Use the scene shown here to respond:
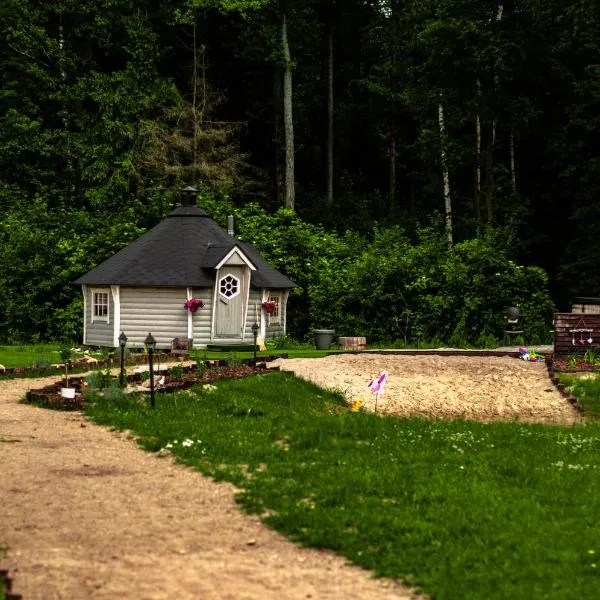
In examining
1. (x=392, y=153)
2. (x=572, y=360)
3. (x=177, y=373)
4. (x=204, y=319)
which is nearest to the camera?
(x=177, y=373)

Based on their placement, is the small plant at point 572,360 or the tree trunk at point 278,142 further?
the tree trunk at point 278,142

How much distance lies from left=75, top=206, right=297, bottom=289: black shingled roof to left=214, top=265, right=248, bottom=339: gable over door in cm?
44

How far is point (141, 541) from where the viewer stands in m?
9.38

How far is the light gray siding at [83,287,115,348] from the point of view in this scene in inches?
1323

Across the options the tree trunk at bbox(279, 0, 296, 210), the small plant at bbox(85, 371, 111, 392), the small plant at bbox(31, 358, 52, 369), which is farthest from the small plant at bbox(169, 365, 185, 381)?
the tree trunk at bbox(279, 0, 296, 210)

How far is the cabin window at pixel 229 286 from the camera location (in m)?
33.4

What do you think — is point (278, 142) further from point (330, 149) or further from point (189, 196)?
point (189, 196)

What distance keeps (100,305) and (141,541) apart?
25476mm

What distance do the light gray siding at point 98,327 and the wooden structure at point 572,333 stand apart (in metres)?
14.2

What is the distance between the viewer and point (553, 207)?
171ft

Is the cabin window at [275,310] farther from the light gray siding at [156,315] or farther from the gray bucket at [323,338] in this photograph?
the light gray siding at [156,315]

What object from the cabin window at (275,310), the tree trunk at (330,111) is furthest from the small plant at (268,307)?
the tree trunk at (330,111)

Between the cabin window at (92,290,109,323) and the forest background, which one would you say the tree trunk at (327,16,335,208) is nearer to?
the forest background

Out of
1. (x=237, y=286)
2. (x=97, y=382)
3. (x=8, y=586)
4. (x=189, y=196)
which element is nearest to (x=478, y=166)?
(x=189, y=196)
